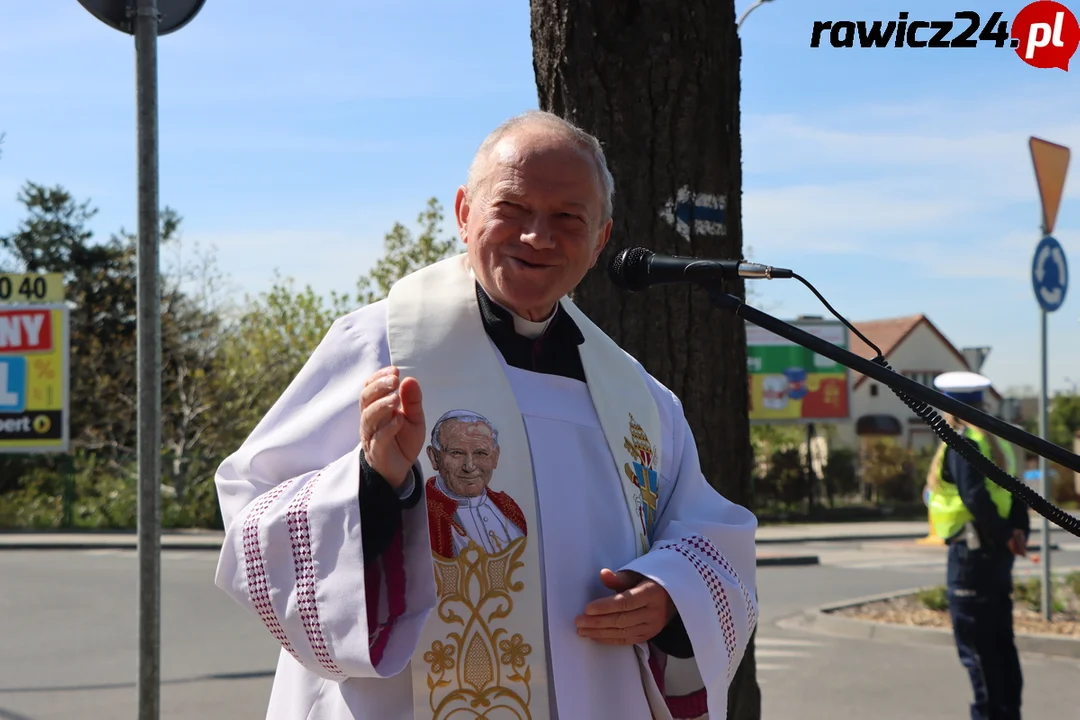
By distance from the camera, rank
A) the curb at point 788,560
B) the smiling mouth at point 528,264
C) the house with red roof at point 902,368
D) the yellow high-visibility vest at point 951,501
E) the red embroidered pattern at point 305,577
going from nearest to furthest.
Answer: the red embroidered pattern at point 305,577
the smiling mouth at point 528,264
the yellow high-visibility vest at point 951,501
the curb at point 788,560
the house with red roof at point 902,368

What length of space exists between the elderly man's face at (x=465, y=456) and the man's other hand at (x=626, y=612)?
11.3 inches

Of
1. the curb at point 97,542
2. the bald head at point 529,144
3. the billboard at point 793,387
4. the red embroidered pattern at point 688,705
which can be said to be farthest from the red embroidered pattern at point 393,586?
the billboard at point 793,387

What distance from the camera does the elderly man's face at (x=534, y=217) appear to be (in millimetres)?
2391

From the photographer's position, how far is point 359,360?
242cm

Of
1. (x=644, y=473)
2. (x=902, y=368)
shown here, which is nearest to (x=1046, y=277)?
(x=644, y=473)

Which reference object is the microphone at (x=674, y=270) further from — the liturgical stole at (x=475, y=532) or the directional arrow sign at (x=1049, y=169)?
the directional arrow sign at (x=1049, y=169)

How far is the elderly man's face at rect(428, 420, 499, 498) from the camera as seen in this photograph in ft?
7.70

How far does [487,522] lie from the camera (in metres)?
2.35

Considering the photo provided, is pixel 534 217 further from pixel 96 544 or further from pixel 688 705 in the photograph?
pixel 96 544

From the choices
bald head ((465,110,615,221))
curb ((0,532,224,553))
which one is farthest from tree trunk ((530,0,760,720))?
curb ((0,532,224,553))

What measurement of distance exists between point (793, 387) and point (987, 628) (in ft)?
88.4

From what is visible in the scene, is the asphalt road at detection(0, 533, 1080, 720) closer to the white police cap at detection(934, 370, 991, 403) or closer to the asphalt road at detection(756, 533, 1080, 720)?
the asphalt road at detection(756, 533, 1080, 720)

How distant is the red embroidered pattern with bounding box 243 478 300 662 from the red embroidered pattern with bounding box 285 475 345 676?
60 millimetres

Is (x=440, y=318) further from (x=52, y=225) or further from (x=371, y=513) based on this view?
(x=52, y=225)
